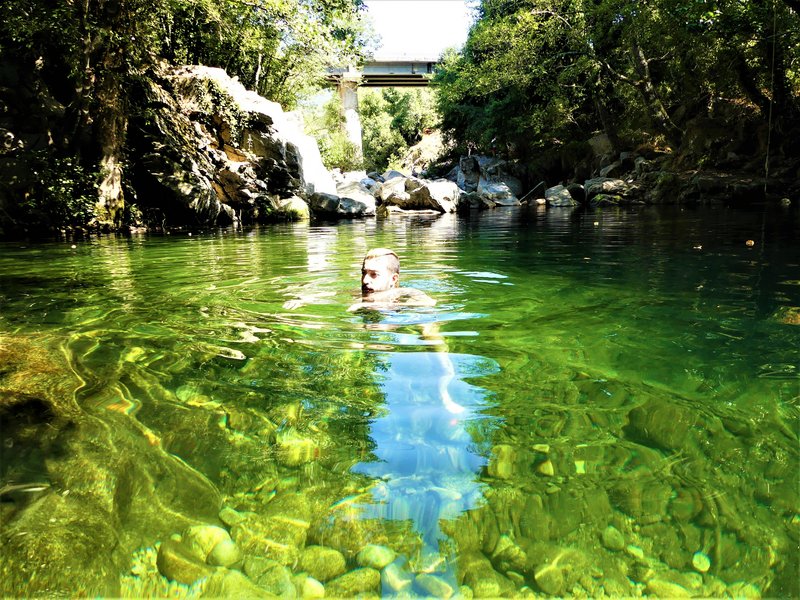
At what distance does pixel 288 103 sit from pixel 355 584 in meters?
32.8

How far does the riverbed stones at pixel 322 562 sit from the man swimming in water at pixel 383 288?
317cm

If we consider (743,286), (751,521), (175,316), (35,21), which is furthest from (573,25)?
(751,521)

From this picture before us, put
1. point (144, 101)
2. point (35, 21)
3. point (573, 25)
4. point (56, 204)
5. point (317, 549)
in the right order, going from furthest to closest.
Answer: point (573, 25) → point (144, 101) → point (56, 204) → point (35, 21) → point (317, 549)

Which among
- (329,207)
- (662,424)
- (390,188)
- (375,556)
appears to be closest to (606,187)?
(390,188)

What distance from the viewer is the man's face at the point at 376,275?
16.0 ft

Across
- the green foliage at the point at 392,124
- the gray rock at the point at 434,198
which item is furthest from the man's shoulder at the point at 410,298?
the green foliage at the point at 392,124

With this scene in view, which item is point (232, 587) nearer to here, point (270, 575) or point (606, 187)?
point (270, 575)

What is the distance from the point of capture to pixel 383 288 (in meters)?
4.96

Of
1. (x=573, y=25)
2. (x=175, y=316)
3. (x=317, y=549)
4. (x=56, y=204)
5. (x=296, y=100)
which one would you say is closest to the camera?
(x=317, y=549)

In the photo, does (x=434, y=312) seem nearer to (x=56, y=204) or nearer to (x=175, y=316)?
(x=175, y=316)

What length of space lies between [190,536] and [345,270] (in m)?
5.89

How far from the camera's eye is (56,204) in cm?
1362

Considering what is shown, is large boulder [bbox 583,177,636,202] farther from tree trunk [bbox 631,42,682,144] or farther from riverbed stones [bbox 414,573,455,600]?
riverbed stones [bbox 414,573,455,600]

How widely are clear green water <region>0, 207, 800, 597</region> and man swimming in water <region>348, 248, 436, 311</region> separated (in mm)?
238
